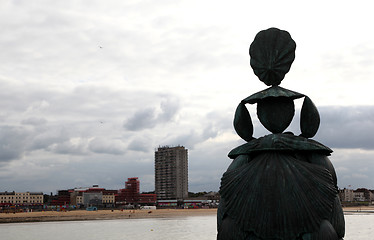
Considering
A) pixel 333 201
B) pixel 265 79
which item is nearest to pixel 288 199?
pixel 333 201

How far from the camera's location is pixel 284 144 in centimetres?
779

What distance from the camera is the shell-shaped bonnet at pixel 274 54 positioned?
27.1ft

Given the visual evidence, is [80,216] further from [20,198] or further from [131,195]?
[20,198]

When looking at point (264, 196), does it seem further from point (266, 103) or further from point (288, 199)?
point (266, 103)

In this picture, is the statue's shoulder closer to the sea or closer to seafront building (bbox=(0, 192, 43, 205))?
the sea

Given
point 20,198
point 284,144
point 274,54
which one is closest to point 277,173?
point 284,144

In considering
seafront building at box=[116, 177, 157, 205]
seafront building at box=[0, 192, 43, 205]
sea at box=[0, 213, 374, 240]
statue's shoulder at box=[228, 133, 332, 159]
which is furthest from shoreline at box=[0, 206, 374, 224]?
seafront building at box=[0, 192, 43, 205]

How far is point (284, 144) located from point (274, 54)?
1.67 meters

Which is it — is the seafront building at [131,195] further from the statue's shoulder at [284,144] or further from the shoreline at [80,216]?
the statue's shoulder at [284,144]

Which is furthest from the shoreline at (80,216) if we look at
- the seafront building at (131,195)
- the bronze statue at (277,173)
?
the bronze statue at (277,173)

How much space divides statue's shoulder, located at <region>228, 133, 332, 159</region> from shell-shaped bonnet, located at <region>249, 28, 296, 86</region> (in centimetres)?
105

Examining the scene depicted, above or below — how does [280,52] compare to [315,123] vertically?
above

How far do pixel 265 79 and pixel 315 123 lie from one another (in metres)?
1.19

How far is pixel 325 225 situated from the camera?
24.2ft
